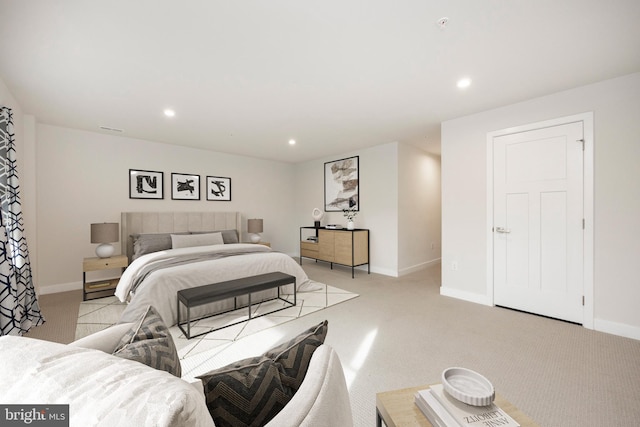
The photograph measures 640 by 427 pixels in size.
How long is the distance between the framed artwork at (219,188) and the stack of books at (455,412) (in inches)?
204

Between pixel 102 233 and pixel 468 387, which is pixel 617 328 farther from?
pixel 102 233

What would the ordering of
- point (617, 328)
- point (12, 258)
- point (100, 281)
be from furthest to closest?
1. point (100, 281)
2. point (12, 258)
3. point (617, 328)

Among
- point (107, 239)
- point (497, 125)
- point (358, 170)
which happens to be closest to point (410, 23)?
point (497, 125)

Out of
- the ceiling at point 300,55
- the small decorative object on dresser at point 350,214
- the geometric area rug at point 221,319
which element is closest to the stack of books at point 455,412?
the geometric area rug at point 221,319

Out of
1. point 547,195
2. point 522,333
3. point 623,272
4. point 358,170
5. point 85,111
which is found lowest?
point 522,333

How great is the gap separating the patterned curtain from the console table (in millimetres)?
4023

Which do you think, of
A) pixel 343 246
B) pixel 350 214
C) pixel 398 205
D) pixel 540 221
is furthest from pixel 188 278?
pixel 540 221

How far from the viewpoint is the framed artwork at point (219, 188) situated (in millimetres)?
5340

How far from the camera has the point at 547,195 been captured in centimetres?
293

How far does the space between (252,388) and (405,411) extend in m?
0.66

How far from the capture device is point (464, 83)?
2.61m

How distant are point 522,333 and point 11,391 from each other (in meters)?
3.39

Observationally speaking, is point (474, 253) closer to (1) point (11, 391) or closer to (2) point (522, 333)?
(2) point (522, 333)

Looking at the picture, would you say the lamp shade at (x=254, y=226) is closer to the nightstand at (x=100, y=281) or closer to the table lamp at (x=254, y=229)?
the table lamp at (x=254, y=229)
